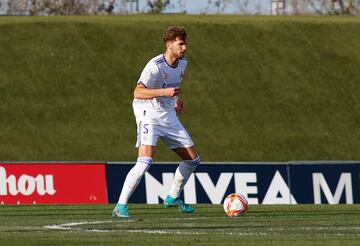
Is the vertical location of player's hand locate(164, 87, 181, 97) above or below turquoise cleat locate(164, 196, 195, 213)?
above

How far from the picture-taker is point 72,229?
487 inches

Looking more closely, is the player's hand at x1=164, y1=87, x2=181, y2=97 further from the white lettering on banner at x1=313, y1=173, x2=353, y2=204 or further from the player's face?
the white lettering on banner at x1=313, y1=173, x2=353, y2=204

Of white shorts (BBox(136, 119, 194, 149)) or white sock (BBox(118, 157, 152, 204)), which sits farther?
white shorts (BBox(136, 119, 194, 149))

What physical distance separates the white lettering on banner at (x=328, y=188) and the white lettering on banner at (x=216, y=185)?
5.76ft

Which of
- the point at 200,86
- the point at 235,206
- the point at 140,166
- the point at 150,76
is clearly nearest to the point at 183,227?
the point at 140,166

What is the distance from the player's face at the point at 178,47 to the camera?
14719 mm

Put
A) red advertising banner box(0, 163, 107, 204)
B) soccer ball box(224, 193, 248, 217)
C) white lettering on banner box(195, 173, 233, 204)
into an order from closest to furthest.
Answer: soccer ball box(224, 193, 248, 217), white lettering on banner box(195, 173, 233, 204), red advertising banner box(0, 163, 107, 204)

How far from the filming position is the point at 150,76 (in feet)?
48.0

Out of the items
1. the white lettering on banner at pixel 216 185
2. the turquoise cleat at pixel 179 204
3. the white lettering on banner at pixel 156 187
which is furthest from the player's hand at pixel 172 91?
the white lettering on banner at pixel 156 187

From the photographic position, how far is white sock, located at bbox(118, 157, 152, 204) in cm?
1413

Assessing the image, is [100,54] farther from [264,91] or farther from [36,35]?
[264,91]

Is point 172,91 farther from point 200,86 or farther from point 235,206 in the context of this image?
point 200,86

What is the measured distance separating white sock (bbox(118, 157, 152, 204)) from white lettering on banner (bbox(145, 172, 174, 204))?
31.4 feet

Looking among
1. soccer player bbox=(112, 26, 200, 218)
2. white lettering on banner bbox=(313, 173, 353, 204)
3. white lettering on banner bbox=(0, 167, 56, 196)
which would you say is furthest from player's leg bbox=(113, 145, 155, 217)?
white lettering on banner bbox=(313, 173, 353, 204)
